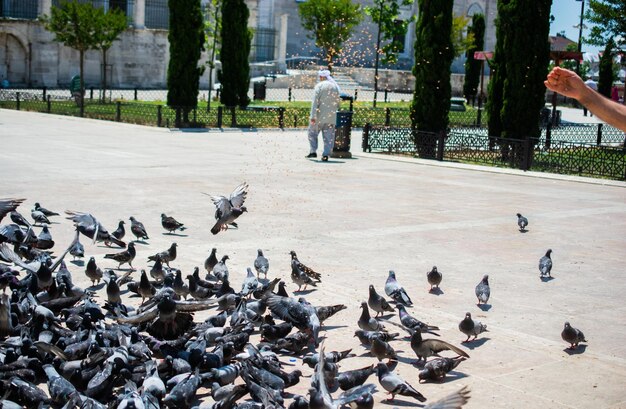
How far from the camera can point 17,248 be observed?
8469 millimetres

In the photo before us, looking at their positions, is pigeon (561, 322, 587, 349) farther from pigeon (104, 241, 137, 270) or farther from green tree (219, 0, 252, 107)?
green tree (219, 0, 252, 107)

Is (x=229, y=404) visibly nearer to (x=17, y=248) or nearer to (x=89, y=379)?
(x=89, y=379)

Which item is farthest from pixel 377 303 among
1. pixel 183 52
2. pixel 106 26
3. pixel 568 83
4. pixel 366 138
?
pixel 106 26

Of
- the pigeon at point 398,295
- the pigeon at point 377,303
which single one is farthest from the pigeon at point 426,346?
the pigeon at point 398,295

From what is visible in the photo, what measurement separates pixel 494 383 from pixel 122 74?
42741 mm

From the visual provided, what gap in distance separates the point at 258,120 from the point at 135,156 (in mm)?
10925

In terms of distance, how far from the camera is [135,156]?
1881 centimetres

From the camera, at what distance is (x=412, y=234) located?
11398 mm

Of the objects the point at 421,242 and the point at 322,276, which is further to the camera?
the point at 421,242

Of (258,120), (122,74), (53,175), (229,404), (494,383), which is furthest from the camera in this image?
(122,74)

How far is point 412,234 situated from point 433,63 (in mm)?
12130

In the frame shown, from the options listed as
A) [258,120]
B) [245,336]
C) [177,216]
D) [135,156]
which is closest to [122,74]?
[258,120]

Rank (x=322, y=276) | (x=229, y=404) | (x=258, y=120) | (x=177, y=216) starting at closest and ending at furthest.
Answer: (x=229, y=404) < (x=322, y=276) < (x=177, y=216) < (x=258, y=120)

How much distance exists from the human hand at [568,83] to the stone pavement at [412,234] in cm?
221
